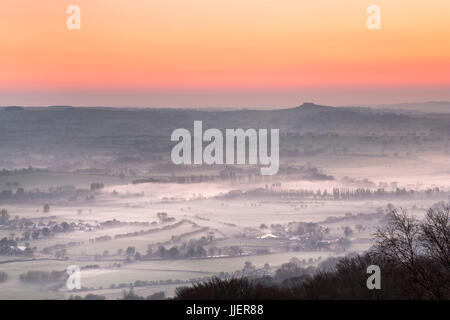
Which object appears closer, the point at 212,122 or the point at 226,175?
the point at 212,122

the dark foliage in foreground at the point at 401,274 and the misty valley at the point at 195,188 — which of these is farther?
the misty valley at the point at 195,188

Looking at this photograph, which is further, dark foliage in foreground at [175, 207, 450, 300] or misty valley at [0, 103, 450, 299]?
misty valley at [0, 103, 450, 299]

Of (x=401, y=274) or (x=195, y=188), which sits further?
(x=195, y=188)

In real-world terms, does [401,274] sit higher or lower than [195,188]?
lower

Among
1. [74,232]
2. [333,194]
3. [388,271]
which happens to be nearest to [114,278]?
[74,232]

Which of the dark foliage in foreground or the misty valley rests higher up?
the misty valley

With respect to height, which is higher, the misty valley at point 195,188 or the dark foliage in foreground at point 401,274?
the misty valley at point 195,188

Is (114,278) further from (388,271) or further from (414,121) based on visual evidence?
(414,121)

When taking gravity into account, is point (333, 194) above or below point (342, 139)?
below
